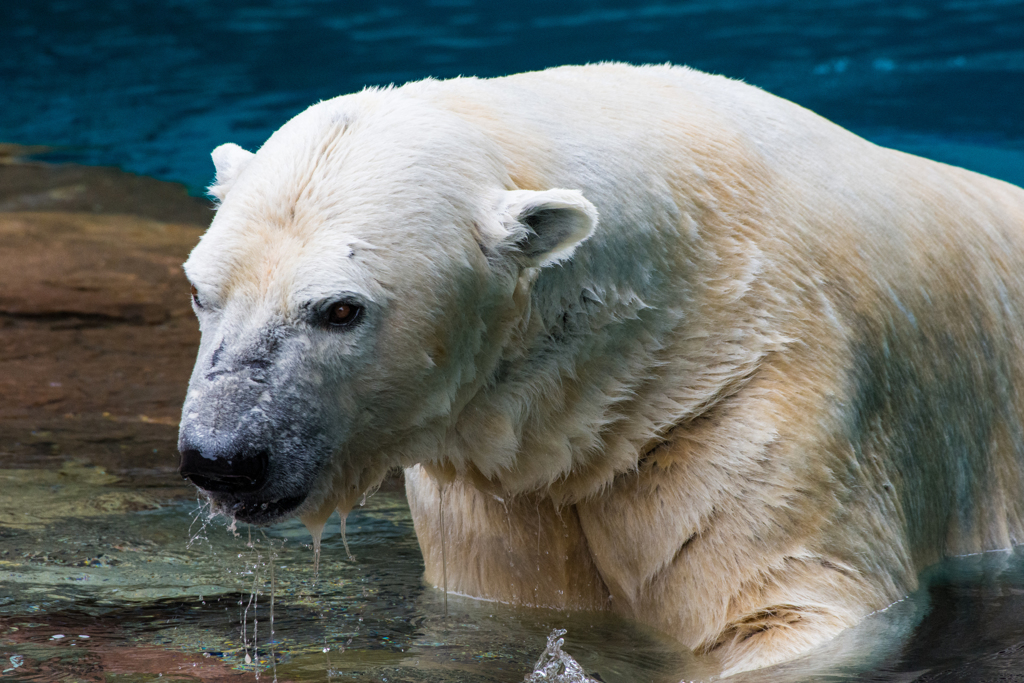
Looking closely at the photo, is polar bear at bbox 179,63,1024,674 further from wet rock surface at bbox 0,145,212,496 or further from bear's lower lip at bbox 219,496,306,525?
wet rock surface at bbox 0,145,212,496

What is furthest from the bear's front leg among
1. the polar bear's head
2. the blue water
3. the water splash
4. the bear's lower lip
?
the blue water

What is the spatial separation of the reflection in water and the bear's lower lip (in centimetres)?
48

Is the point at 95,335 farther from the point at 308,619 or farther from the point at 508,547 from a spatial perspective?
the point at 508,547

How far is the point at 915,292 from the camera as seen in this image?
3604 millimetres

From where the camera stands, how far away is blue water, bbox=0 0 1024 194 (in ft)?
38.8

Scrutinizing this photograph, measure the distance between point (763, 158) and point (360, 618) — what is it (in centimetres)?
186

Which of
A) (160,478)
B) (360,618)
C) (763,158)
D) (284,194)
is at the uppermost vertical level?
(763,158)

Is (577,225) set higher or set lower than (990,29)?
lower

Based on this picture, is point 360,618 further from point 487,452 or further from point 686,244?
point 686,244

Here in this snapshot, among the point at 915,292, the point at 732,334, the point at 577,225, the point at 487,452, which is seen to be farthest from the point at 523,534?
the point at 915,292

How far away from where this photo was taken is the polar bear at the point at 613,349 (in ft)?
8.78

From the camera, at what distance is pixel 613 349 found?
309cm

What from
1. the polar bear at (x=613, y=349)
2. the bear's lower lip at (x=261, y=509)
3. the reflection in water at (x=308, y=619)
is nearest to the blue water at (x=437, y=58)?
the reflection in water at (x=308, y=619)

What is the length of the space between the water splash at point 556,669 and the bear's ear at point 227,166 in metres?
1.49
